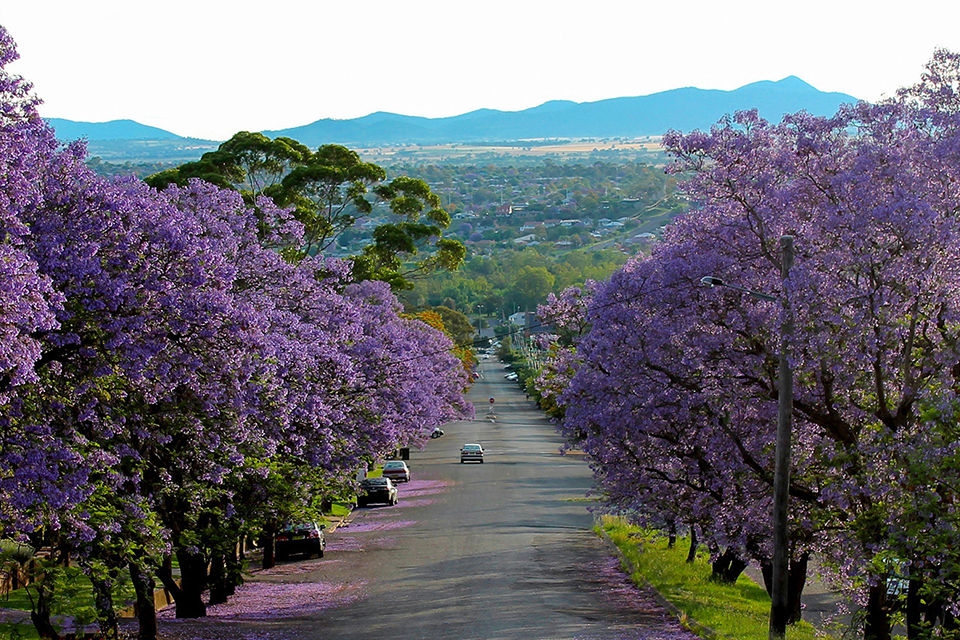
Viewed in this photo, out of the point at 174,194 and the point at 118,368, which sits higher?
the point at 174,194

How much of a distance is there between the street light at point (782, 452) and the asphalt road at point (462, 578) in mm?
2905

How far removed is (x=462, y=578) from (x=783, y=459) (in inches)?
581

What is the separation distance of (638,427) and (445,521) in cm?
2503

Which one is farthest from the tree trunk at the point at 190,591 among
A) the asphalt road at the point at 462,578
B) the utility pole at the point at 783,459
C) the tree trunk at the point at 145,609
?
the utility pole at the point at 783,459

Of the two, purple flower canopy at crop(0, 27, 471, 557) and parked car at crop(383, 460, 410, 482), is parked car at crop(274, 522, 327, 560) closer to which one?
purple flower canopy at crop(0, 27, 471, 557)

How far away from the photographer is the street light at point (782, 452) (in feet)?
64.4

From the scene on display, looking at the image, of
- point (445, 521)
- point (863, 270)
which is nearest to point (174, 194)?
point (863, 270)

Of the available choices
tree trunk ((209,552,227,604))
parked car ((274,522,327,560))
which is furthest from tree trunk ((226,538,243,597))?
parked car ((274,522,327,560))

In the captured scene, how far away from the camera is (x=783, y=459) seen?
20.0m

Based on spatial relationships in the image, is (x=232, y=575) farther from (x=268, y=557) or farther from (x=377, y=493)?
(x=377, y=493)

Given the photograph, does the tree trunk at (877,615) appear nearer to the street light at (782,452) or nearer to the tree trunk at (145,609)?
the street light at (782,452)

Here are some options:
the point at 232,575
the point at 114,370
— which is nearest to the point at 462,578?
the point at 232,575

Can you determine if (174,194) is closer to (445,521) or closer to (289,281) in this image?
(289,281)

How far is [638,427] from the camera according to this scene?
Result: 24703 millimetres
